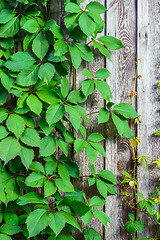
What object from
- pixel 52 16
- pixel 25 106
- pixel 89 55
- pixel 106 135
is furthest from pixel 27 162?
pixel 52 16

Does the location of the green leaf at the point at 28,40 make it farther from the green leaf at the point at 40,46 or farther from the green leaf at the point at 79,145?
the green leaf at the point at 79,145

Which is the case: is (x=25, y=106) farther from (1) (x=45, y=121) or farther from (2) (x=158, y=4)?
(2) (x=158, y=4)

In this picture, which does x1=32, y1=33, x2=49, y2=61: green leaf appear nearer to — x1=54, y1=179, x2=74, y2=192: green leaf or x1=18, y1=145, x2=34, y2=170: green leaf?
x1=18, y1=145, x2=34, y2=170: green leaf

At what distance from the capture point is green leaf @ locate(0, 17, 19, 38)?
1.18 meters

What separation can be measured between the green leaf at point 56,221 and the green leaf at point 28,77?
2.11ft

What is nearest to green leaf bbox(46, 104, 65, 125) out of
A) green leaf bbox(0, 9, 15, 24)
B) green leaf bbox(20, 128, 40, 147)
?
green leaf bbox(20, 128, 40, 147)

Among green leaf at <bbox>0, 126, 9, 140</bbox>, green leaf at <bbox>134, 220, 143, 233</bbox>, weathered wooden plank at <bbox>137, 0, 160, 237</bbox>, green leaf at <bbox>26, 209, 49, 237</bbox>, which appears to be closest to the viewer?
green leaf at <bbox>26, 209, 49, 237</bbox>

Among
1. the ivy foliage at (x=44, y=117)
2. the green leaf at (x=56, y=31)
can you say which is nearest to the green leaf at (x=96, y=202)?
the ivy foliage at (x=44, y=117)

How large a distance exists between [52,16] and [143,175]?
1.16 metres

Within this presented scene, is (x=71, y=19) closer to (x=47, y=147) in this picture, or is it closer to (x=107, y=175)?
(x=47, y=147)

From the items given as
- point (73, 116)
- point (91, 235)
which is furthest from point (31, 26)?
point (91, 235)

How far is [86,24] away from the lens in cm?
108

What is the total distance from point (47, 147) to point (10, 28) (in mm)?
670

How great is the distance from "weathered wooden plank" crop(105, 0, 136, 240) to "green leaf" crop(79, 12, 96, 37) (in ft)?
1.17
